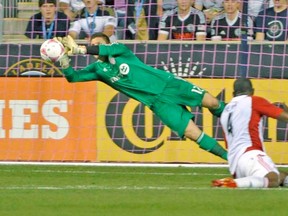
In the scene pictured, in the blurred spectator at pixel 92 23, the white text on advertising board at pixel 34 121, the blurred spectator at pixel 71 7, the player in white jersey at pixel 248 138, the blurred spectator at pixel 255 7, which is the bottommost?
the white text on advertising board at pixel 34 121

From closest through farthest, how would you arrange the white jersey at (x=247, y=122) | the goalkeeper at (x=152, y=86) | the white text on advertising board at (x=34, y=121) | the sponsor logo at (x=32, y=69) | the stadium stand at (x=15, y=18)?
1. the white jersey at (x=247, y=122)
2. the goalkeeper at (x=152, y=86)
3. the white text on advertising board at (x=34, y=121)
4. the sponsor logo at (x=32, y=69)
5. the stadium stand at (x=15, y=18)

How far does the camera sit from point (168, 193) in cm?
1180

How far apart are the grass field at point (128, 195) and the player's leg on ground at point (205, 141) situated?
0.33 metres

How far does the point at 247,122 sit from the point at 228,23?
5.33 m

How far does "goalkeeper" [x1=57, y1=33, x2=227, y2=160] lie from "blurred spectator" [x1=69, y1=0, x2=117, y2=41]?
8.84 feet

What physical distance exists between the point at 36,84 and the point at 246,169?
219 inches

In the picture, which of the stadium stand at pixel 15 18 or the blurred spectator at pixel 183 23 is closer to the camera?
the blurred spectator at pixel 183 23

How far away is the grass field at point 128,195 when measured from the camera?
33.9 feet

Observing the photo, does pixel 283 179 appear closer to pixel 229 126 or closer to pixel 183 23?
pixel 229 126

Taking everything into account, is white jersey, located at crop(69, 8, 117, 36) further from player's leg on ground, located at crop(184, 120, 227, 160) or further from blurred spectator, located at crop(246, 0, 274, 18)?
player's leg on ground, located at crop(184, 120, 227, 160)

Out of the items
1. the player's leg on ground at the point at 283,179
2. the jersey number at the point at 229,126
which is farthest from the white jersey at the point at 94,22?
the player's leg on ground at the point at 283,179

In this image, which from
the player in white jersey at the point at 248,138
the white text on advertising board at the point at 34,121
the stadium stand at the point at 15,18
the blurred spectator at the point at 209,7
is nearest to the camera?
the player in white jersey at the point at 248,138

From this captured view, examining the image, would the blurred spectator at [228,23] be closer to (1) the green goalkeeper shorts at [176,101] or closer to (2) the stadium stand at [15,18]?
(1) the green goalkeeper shorts at [176,101]

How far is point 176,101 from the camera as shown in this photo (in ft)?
49.3
